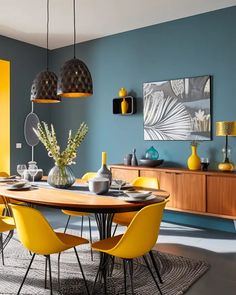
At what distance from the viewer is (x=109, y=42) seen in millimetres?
5516

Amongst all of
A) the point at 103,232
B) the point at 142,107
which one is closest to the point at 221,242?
the point at 103,232

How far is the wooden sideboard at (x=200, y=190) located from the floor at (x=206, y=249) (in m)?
0.31

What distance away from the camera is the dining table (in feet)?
7.43

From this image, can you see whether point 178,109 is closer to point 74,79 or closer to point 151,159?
point 151,159

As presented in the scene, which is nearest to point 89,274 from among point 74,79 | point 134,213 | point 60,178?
point 134,213

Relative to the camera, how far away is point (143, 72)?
16.9 ft

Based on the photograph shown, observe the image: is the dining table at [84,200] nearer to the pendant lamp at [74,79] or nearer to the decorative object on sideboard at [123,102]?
the pendant lamp at [74,79]

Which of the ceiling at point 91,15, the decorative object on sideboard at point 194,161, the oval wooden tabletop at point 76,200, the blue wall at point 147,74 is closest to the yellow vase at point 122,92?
the blue wall at point 147,74

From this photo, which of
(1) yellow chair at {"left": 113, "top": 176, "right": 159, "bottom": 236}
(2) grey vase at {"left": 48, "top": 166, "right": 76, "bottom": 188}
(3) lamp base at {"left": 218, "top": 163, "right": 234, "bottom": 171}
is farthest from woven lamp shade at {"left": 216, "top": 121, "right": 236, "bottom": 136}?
(2) grey vase at {"left": 48, "top": 166, "right": 76, "bottom": 188}

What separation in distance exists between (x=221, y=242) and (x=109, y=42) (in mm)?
3546

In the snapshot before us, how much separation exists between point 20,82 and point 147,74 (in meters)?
2.25

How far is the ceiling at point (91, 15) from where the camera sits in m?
4.21

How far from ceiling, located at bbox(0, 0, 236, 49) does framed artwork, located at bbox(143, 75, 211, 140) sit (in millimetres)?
910

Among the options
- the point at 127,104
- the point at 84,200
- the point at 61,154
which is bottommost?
the point at 84,200
